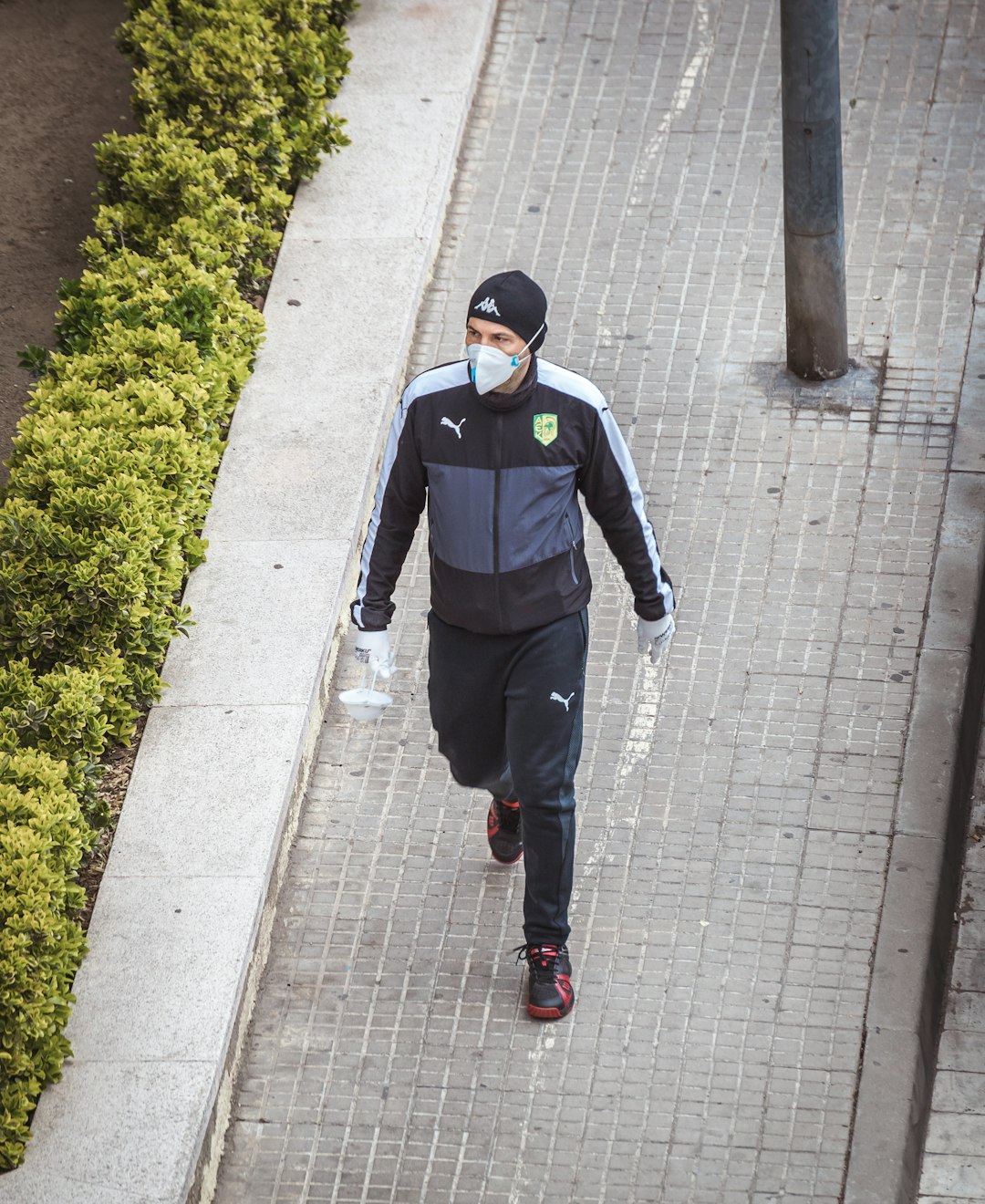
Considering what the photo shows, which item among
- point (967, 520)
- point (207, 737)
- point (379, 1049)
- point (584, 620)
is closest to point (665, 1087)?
point (379, 1049)

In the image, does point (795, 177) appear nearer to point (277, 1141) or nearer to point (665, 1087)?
point (665, 1087)

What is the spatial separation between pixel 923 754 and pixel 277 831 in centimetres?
224

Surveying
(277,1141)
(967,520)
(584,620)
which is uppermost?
(584,620)

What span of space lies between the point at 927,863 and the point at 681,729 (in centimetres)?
98

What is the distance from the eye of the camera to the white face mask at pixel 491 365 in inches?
197

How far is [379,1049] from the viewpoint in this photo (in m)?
5.67

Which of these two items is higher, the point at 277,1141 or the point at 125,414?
the point at 125,414

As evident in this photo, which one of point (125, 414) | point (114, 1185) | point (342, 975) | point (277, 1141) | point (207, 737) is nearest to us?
point (114, 1185)

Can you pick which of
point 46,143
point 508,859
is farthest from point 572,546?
point 46,143

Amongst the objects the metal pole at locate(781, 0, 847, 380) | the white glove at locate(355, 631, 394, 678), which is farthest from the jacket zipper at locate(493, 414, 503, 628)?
the metal pole at locate(781, 0, 847, 380)

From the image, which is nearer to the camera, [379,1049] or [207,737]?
[379,1049]

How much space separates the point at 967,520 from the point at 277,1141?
3.53 metres

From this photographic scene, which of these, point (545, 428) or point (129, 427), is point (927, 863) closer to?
point (545, 428)

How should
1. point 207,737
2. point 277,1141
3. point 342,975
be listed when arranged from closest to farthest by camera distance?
1. point 277,1141
2. point 342,975
3. point 207,737
